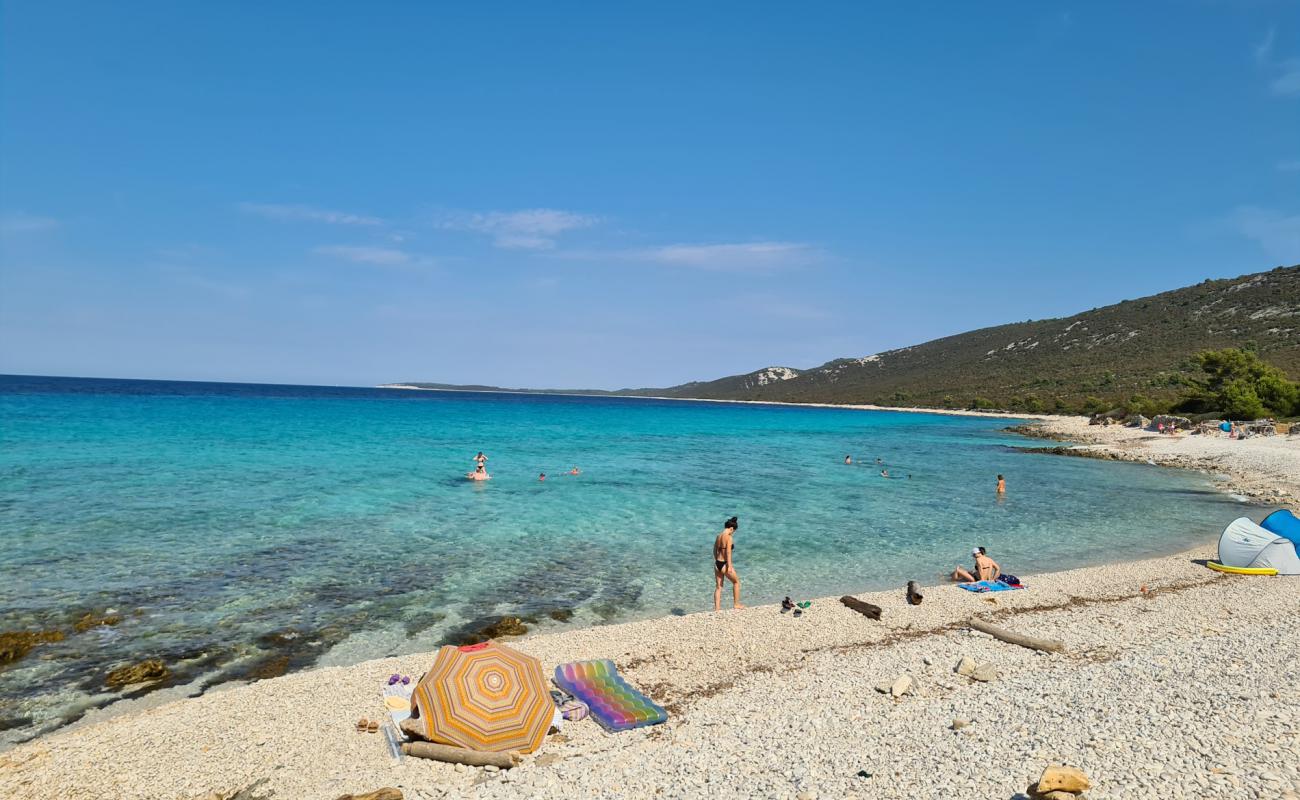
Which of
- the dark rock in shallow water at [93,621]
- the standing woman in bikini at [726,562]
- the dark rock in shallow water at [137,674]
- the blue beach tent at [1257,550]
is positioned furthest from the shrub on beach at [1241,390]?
the dark rock in shallow water at [93,621]

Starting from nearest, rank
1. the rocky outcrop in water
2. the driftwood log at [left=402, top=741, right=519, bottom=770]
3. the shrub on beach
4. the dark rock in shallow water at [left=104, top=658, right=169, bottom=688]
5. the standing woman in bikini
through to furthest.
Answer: the driftwood log at [left=402, top=741, right=519, bottom=770], the dark rock in shallow water at [left=104, top=658, right=169, bottom=688], the standing woman in bikini, the rocky outcrop in water, the shrub on beach

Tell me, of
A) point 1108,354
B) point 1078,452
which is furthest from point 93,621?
point 1108,354

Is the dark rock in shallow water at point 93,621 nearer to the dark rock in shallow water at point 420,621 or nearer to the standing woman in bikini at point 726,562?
the dark rock in shallow water at point 420,621

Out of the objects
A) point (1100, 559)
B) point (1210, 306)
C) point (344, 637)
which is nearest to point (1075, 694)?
point (344, 637)

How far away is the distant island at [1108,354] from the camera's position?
7881 centimetres

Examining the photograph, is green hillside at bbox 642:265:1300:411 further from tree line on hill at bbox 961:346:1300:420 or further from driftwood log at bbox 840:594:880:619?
driftwood log at bbox 840:594:880:619

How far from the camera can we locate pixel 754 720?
7.69 m

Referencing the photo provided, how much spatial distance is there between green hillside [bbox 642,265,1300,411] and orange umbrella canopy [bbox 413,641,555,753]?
81.3 meters

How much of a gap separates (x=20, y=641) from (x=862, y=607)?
47.5 feet

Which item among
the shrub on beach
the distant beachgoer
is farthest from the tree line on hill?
the distant beachgoer

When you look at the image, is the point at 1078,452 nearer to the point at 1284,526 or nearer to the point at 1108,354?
the point at 1284,526

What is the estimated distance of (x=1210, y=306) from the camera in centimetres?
10062

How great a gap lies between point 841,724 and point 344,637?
8.54 metres

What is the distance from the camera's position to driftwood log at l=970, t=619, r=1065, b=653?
1003 cm
